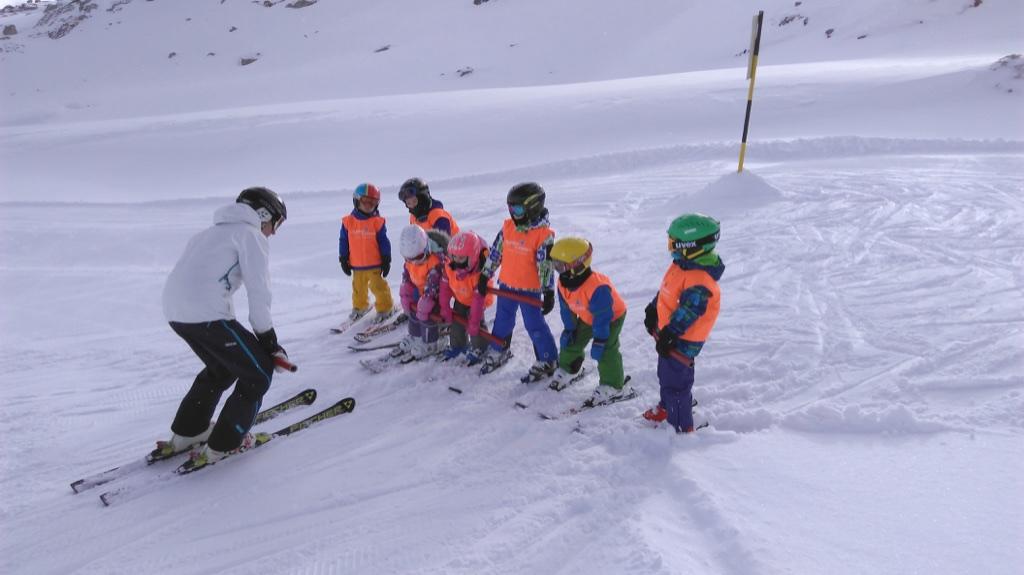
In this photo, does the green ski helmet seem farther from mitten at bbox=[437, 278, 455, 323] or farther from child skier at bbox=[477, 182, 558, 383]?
mitten at bbox=[437, 278, 455, 323]

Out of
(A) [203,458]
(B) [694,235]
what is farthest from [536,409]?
(A) [203,458]

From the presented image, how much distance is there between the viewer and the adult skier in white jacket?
3.80 metres

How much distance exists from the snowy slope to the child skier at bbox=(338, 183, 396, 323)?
61cm

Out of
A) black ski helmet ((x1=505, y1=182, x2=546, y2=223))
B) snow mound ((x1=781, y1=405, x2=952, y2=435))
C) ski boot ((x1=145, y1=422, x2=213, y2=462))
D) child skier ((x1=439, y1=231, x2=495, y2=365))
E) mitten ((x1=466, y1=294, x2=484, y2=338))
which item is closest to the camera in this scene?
snow mound ((x1=781, y1=405, x2=952, y2=435))

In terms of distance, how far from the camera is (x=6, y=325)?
7.24 meters

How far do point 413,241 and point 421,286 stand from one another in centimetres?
54

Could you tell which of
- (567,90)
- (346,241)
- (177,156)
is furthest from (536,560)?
(567,90)

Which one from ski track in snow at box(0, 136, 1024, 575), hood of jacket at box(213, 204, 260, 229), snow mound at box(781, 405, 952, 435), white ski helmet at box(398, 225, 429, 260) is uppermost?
hood of jacket at box(213, 204, 260, 229)

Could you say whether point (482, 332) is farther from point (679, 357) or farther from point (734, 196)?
point (734, 196)

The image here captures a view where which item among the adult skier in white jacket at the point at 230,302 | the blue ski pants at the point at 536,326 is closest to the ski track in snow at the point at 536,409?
the blue ski pants at the point at 536,326

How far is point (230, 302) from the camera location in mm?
3980

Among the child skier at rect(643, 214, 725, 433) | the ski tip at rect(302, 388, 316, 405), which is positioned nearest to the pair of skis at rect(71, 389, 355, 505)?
the ski tip at rect(302, 388, 316, 405)

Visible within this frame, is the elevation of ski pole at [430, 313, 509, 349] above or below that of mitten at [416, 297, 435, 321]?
below

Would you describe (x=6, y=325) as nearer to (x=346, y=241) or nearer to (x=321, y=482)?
(x=346, y=241)
